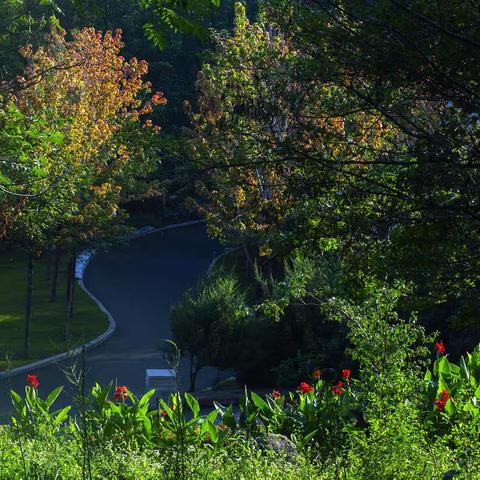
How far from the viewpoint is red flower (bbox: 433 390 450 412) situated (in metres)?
9.91

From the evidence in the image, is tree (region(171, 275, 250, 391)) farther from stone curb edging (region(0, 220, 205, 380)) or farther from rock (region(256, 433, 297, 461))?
rock (region(256, 433, 297, 461))

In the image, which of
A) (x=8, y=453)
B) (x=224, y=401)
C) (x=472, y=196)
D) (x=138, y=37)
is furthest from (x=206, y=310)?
(x=138, y=37)

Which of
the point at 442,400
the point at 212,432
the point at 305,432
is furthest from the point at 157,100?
the point at 212,432

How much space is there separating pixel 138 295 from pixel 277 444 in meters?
25.6

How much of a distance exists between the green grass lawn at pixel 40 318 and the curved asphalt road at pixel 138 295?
0.70m

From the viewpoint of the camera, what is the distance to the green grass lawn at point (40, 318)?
25219 millimetres

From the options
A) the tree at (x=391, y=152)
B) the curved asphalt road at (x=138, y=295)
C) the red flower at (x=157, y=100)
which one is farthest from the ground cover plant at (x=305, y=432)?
the red flower at (x=157, y=100)

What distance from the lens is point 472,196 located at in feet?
21.3

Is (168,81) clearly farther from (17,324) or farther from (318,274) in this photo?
(318,274)

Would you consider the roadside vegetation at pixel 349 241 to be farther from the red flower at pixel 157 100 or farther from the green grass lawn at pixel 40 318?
the red flower at pixel 157 100

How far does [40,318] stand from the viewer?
97.7 feet

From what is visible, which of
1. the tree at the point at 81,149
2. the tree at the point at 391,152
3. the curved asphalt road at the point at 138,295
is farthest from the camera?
the tree at the point at 81,149

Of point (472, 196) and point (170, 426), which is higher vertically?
point (472, 196)

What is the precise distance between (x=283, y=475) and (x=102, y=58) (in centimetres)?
2569
